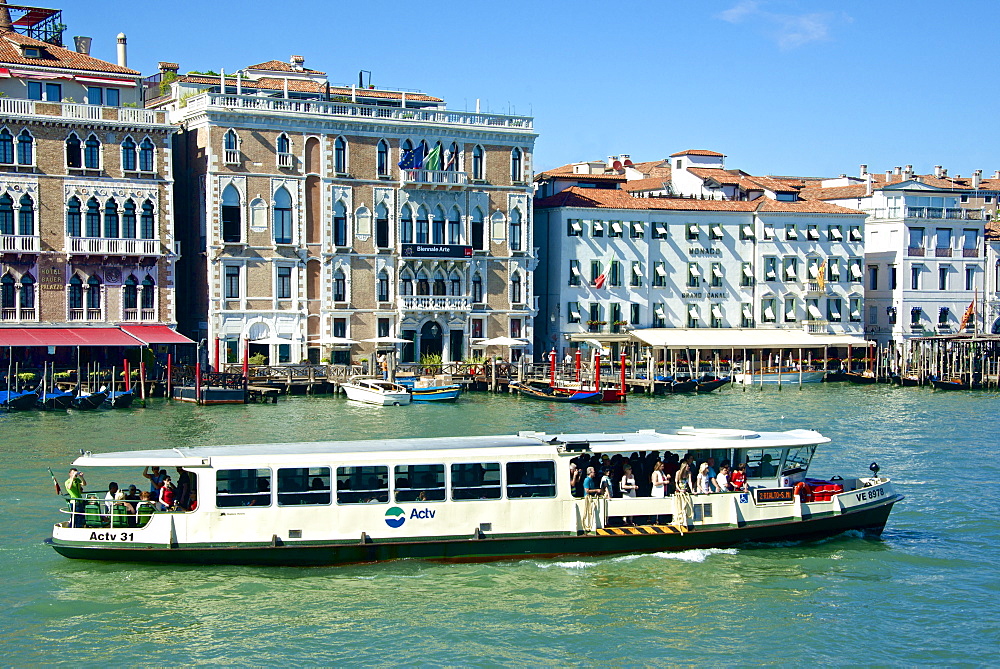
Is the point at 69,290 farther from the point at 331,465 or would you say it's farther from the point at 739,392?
the point at 331,465

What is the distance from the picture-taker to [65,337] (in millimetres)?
48625

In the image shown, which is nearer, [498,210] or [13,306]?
[13,306]

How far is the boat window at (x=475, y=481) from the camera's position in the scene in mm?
21047

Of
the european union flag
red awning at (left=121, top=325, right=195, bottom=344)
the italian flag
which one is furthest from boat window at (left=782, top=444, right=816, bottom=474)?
the italian flag

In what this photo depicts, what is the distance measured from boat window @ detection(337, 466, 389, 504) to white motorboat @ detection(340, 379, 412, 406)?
87.5 ft

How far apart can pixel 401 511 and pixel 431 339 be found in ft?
121

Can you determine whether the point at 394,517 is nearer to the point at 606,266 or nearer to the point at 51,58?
the point at 51,58

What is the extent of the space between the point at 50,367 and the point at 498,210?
20629mm

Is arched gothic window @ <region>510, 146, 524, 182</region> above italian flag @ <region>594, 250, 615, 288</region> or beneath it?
above

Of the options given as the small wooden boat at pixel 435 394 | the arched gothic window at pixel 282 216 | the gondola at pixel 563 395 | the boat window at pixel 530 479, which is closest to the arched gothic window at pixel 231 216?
the arched gothic window at pixel 282 216

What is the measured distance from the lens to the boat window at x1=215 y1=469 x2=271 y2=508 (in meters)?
20.7

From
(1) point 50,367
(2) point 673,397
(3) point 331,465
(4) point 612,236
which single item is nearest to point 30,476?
(3) point 331,465

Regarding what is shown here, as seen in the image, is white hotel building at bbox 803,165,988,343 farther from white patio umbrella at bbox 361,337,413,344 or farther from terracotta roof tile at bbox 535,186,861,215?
white patio umbrella at bbox 361,337,413,344

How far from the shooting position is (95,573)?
20.5 metres
